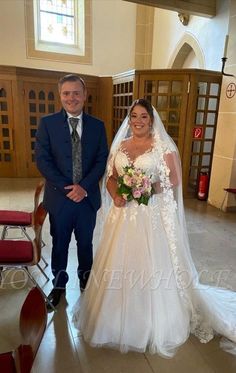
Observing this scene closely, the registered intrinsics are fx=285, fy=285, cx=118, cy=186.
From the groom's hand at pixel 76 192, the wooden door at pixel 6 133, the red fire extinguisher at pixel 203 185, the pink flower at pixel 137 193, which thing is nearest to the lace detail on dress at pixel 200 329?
the pink flower at pixel 137 193

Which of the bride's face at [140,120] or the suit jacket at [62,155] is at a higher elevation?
the bride's face at [140,120]

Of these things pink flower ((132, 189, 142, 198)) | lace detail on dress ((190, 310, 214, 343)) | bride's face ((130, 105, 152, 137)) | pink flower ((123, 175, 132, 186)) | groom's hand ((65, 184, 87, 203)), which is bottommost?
lace detail on dress ((190, 310, 214, 343))

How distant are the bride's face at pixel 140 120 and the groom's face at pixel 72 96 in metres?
0.38

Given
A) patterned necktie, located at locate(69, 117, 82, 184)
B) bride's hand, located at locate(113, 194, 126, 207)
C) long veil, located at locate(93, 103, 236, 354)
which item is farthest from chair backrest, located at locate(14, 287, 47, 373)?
patterned necktie, located at locate(69, 117, 82, 184)

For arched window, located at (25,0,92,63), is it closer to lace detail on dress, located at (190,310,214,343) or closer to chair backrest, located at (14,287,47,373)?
lace detail on dress, located at (190,310,214,343)

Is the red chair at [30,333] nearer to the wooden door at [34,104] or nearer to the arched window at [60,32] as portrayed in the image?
the wooden door at [34,104]

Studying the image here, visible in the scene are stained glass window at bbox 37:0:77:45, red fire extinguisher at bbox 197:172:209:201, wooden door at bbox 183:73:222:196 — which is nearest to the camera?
wooden door at bbox 183:73:222:196

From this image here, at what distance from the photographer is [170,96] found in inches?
179

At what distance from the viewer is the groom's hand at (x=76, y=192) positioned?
187 cm

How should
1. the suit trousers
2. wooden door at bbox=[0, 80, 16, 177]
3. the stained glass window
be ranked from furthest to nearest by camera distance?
the stained glass window
wooden door at bbox=[0, 80, 16, 177]
the suit trousers

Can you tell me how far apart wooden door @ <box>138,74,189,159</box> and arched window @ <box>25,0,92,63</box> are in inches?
92.6

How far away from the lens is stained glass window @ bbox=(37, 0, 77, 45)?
19.7ft

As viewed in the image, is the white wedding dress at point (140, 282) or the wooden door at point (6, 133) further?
the wooden door at point (6, 133)

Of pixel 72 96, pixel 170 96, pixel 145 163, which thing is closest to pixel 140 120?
pixel 145 163
